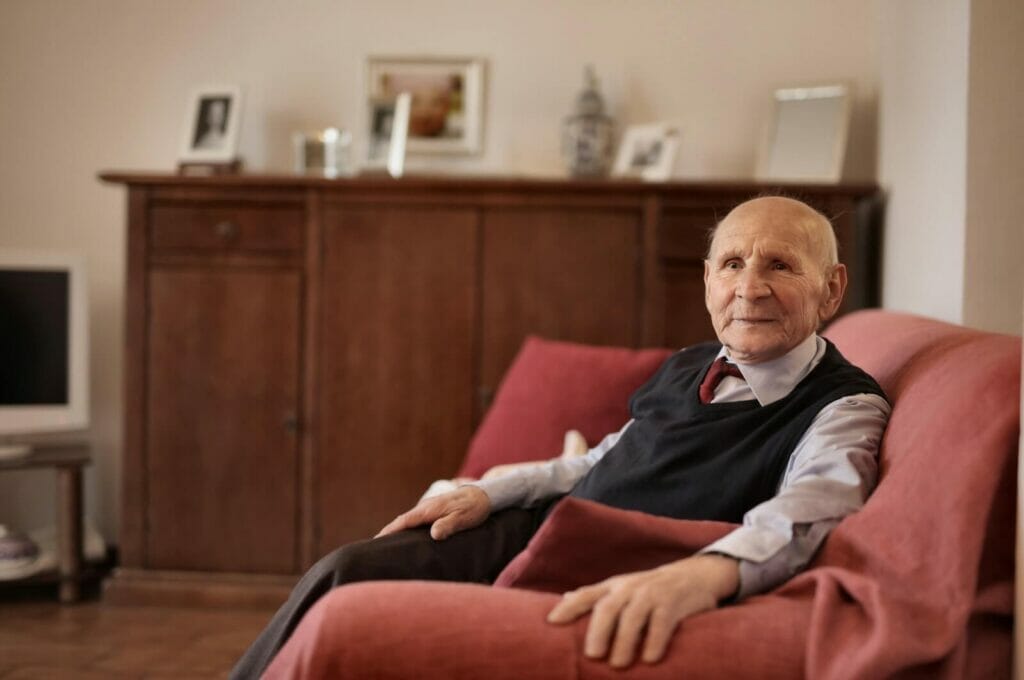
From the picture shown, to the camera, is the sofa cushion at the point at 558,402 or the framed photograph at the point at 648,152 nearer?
the sofa cushion at the point at 558,402

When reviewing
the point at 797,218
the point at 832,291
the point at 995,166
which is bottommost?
the point at 832,291

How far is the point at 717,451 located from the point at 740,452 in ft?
0.14

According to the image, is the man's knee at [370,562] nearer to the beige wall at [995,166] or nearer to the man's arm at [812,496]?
the man's arm at [812,496]

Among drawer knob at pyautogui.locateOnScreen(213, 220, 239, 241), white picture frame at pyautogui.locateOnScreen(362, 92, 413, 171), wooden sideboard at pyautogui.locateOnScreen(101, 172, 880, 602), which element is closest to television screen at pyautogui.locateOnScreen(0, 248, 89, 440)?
wooden sideboard at pyautogui.locateOnScreen(101, 172, 880, 602)

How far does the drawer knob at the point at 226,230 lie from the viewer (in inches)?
134

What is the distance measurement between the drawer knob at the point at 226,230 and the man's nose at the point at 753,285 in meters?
2.12

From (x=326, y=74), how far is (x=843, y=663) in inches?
124

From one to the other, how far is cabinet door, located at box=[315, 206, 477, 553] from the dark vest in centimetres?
162

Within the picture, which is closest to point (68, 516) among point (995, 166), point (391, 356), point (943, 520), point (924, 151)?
point (391, 356)

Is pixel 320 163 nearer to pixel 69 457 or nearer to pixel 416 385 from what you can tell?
pixel 416 385

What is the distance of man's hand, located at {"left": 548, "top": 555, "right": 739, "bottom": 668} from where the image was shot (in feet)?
3.83

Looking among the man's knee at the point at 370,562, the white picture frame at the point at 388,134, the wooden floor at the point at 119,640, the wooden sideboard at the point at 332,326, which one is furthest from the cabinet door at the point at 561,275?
the man's knee at the point at 370,562

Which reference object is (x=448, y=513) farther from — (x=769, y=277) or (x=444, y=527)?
(x=769, y=277)

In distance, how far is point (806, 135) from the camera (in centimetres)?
359
